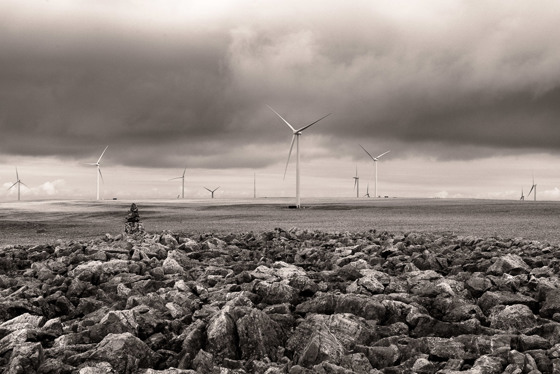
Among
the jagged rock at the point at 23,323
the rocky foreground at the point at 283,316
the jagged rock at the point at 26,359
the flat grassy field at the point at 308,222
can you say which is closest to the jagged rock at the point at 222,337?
the rocky foreground at the point at 283,316

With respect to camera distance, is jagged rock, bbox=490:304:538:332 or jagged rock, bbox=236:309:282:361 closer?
jagged rock, bbox=236:309:282:361

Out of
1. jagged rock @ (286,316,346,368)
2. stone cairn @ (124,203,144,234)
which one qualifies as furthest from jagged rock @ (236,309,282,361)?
stone cairn @ (124,203,144,234)

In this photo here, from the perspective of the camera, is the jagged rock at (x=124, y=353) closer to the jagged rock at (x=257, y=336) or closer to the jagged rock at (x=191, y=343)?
the jagged rock at (x=191, y=343)

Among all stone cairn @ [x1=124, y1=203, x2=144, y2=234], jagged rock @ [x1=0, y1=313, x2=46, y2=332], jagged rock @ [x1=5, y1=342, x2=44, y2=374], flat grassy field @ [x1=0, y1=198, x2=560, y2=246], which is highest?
stone cairn @ [x1=124, y1=203, x2=144, y2=234]

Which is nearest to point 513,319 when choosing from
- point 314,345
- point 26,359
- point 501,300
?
point 501,300

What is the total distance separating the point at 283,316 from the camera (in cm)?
708

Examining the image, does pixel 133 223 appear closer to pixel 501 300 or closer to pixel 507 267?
pixel 507 267

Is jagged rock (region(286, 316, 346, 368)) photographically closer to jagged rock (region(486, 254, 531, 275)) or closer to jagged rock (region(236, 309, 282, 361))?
jagged rock (region(236, 309, 282, 361))

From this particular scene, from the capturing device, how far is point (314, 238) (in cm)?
1691

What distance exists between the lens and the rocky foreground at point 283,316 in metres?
5.89

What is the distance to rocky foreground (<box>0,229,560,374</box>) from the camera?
5891 mm

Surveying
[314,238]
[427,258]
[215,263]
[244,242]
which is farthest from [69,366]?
[314,238]

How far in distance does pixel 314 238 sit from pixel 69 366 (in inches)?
456

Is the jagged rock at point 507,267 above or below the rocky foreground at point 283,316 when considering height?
above
